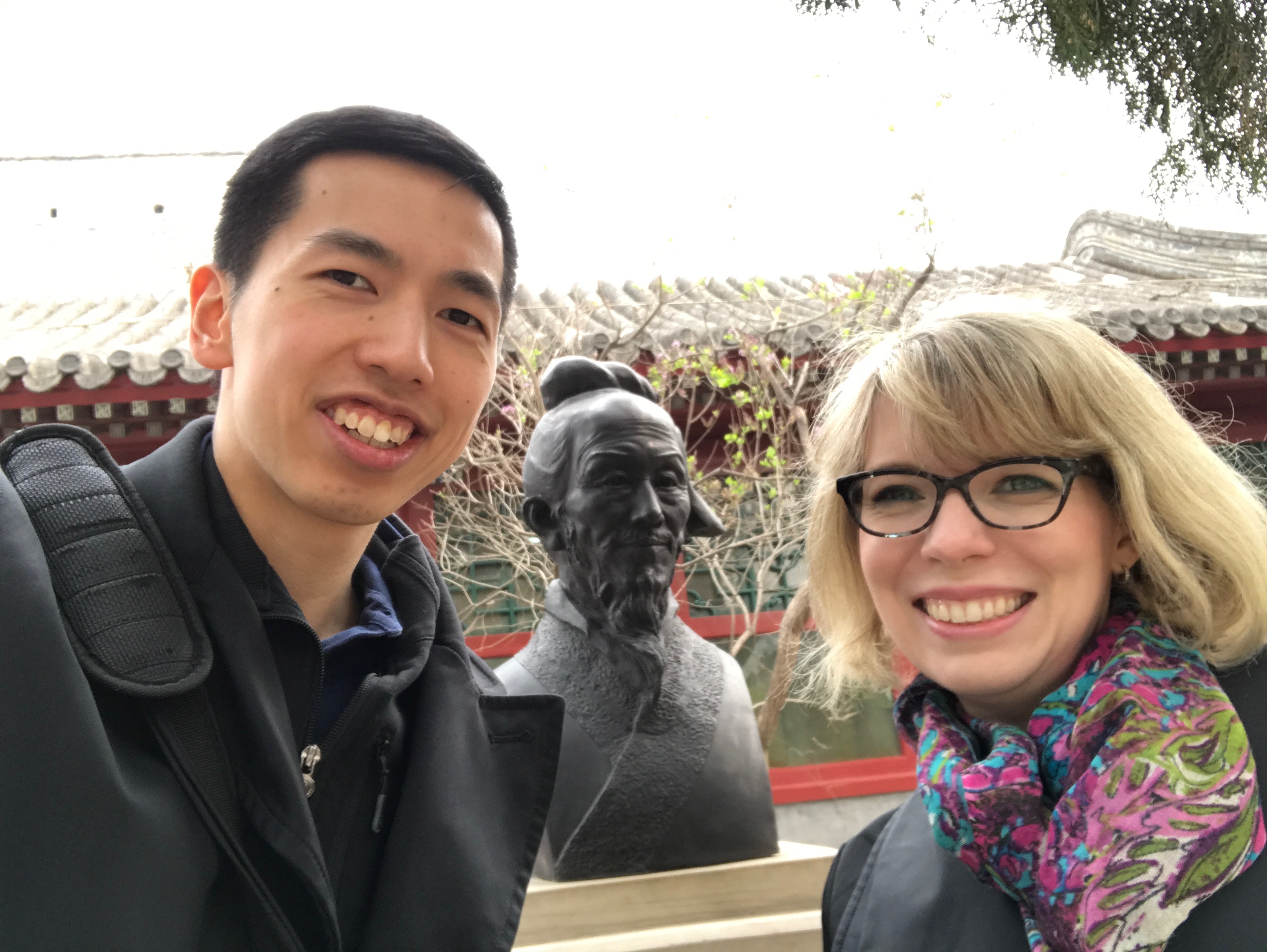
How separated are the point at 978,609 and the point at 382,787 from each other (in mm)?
840

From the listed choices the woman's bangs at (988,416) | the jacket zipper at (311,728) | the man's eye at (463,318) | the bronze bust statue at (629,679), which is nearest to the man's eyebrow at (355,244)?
the man's eye at (463,318)

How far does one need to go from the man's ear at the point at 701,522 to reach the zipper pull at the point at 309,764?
166 cm

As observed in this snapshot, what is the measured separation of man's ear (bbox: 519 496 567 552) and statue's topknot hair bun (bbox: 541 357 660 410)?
0.33 m

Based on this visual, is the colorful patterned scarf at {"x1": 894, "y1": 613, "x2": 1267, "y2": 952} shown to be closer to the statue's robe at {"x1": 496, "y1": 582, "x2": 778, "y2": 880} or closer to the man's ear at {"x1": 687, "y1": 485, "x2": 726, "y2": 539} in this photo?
the statue's robe at {"x1": 496, "y1": 582, "x2": 778, "y2": 880}

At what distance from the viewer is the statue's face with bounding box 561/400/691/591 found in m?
2.62

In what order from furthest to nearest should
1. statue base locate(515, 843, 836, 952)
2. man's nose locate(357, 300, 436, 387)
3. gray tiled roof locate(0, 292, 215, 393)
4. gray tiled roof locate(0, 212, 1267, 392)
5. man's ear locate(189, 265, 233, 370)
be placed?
gray tiled roof locate(0, 212, 1267, 392)
gray tiled roof locate(0, 292, 215, 393)
statue base locate(515, 843, 836, 952)
man's ear locate(189, 265, 233, 370)
man's nose locate(357, 300, 436, 387)

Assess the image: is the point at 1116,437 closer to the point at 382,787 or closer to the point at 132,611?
the point at 382,787

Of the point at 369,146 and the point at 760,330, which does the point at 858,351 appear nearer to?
the point at 369,146

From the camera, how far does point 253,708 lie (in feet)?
3.85

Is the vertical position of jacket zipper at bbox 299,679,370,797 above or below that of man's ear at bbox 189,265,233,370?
below

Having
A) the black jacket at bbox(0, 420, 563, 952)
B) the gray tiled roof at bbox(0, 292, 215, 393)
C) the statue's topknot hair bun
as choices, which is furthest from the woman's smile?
the gray tiled roof at bbox(0, 292, 215, 393)

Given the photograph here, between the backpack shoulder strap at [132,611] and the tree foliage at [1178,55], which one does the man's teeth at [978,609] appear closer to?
the backpack shoulder strap at [132,611]

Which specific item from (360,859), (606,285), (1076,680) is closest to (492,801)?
(360,859)

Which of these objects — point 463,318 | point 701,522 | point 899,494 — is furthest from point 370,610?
point 701,522
